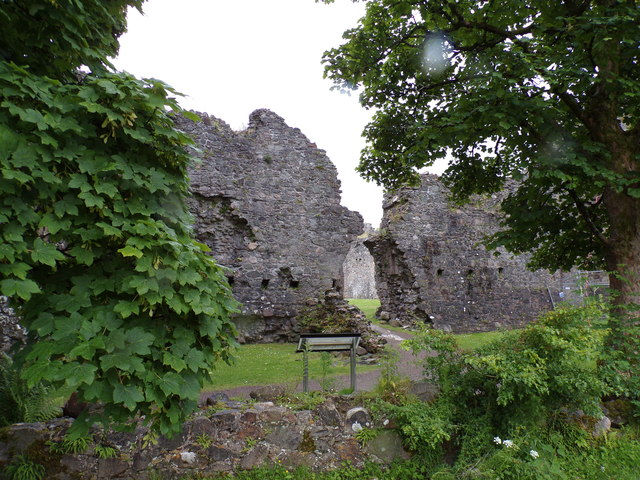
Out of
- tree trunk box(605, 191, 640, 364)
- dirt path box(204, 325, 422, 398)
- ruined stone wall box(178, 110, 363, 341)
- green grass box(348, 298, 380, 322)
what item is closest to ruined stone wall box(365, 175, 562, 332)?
green grass box(348, 298, 380, 322)

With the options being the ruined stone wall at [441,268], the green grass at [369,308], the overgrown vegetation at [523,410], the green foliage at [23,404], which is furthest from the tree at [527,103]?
the green grass at [369,308]

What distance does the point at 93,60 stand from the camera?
344 centimetres

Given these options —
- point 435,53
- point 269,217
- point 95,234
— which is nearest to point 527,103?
point 435,53

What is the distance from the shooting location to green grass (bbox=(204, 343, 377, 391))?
7.59 metres

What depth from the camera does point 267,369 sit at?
8.59 m

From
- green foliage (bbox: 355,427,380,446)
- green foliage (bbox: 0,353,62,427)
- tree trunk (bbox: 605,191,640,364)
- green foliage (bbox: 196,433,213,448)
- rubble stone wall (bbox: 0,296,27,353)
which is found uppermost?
tree trunk (bbox: 605,191,640,364)

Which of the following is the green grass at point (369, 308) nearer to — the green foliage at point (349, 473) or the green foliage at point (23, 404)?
the green foliage at point (349, 473)

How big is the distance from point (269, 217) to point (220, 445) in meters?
8.99

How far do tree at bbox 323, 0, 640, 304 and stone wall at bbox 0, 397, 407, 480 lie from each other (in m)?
4.07

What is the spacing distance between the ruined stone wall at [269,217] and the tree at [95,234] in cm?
859

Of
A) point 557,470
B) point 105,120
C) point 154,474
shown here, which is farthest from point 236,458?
point 105,120

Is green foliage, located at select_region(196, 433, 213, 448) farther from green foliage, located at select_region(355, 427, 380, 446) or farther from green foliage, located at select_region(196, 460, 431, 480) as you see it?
green foliage, located at select_region(355, 427, 380, 446)

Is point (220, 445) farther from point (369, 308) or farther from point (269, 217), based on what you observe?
point (369, 308)

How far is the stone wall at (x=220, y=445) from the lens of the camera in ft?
11.9
